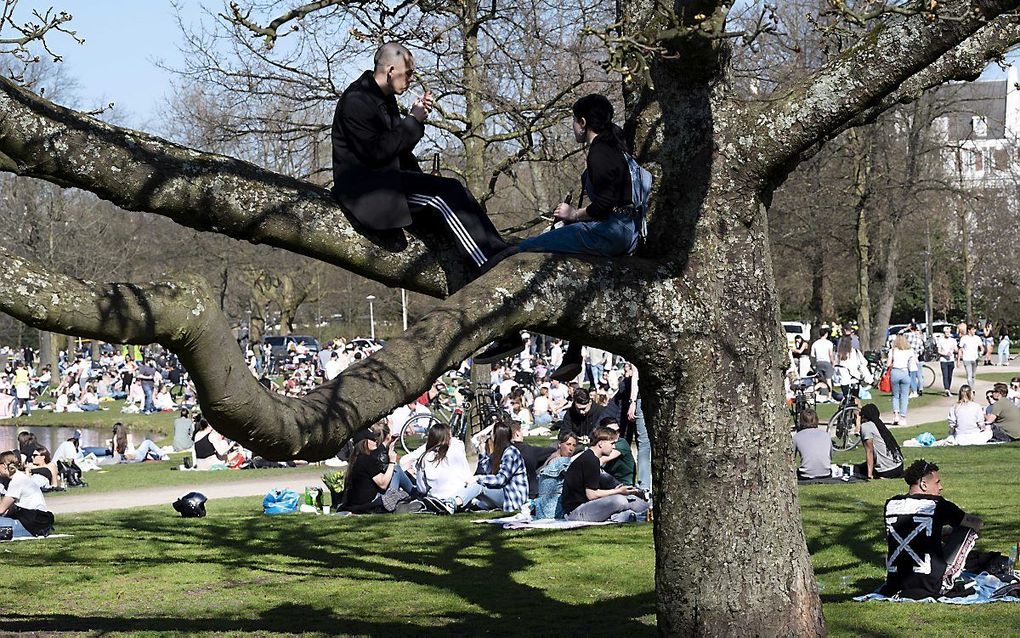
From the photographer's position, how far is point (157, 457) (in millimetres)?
26422

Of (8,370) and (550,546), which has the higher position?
(8,370)

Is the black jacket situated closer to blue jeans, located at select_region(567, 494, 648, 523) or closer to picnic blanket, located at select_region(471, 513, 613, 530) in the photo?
picnic blanket, located at select_region(471, 513, 613, 530)

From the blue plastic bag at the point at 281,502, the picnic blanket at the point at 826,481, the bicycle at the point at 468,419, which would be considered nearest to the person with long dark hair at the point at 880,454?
the picnic blanket at the point at 826,481

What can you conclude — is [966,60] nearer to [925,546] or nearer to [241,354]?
[925,546]

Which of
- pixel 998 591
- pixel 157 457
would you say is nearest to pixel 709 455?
pixel 998 591

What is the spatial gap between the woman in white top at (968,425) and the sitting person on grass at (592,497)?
31.4ft

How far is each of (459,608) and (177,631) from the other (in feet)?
6.54

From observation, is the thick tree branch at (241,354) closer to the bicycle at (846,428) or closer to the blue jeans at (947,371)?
the bicycle at (846,428)

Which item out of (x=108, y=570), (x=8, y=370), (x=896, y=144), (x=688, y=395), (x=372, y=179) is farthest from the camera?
(x=8, y=370)

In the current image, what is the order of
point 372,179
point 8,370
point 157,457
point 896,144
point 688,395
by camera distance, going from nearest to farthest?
point 372,179 → point 688,395 → point 157,457 → point 896,144 → point 8,370

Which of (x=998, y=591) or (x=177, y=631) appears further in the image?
(x=998, y=591)

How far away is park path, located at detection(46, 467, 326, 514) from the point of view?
1781 cm

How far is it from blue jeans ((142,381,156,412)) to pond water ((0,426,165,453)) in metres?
4.12

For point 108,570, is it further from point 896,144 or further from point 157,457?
point 896,144
